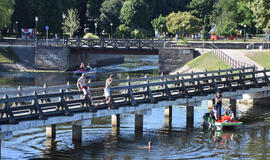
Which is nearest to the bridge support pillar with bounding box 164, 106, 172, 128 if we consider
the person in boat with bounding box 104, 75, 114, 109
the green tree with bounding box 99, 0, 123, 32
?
the person in boat with bounding box 104, 75, 114, 109

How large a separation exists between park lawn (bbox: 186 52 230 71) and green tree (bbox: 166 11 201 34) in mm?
52468

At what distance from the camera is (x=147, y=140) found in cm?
2958

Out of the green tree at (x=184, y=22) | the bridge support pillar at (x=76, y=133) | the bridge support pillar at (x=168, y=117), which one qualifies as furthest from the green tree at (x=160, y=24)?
the bridge support pillar at (x=76, y=133)

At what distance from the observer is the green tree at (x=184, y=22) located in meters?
124

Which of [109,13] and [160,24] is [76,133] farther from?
[109,13]

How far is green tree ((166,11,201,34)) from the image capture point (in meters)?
124

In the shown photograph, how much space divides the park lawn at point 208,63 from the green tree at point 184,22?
5247cm

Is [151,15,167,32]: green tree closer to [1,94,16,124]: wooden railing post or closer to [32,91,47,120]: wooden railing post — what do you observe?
[32,91,47,120]: wooden railing post

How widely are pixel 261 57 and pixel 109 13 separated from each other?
69007 mm

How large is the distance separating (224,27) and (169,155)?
93.7 m

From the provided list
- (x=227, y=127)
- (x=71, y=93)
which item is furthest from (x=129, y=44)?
(x=71, y=93)

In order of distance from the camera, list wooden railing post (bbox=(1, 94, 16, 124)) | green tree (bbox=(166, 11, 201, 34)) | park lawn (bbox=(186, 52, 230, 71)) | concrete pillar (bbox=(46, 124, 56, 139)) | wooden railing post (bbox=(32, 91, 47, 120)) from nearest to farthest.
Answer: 1. wooden railing post (bbox=(1, 94, 16, 124))
2. wooden railing post (bbox=(32, 91, 47, 120))
3. concrete pillar (bbox=(46, 124, 56, 139))
4. park lawn (bbox=(186, 52, 230, 71))
5. green tree (bbox=(166, 11, 201, 34))

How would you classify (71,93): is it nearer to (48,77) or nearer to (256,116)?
(256,116)

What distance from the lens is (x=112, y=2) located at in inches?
5290
